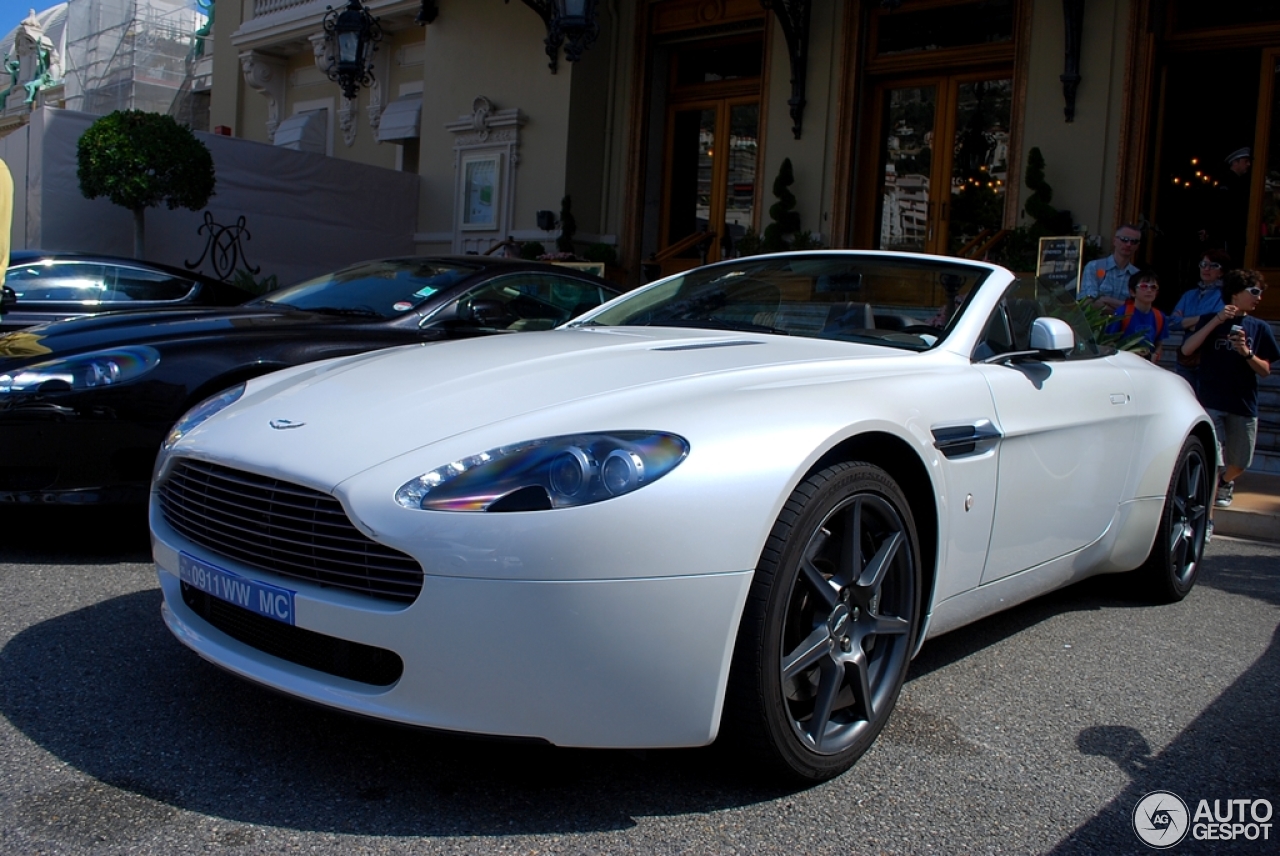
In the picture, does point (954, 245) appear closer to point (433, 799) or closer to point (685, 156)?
point (685, 156)

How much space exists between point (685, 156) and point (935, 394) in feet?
38.1

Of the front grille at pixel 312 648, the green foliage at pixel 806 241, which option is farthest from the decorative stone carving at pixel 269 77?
the front grille at pixel 312 648

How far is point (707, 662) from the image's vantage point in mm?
2266

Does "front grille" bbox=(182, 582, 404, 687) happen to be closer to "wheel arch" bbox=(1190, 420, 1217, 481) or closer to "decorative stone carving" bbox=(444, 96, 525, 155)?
"wheel arch" bbox=(1190, 420, 1217, 481)

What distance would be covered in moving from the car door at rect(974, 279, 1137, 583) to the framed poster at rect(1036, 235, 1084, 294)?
19.6 feet

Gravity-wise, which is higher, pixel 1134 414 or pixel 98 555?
pixel 1134 414

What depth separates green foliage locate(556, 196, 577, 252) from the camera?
13.8 m

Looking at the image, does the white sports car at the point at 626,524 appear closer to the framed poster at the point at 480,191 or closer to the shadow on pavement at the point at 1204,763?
the shadow on pavement at the point at 1204,763

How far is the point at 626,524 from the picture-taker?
2.16 meters

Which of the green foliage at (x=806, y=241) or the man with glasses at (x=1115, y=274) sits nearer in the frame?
the man with glasses at (x=1115, y=274)

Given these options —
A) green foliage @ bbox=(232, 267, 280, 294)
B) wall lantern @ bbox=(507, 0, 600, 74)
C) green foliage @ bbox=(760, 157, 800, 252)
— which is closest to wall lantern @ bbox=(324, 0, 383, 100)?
green foliage @ bbox=(232, 267, 280, 294)

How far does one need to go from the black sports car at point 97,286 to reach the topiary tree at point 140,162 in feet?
20.5

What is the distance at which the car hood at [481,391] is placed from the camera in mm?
2381

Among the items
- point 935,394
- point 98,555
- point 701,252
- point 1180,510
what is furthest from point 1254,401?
point 701,252
